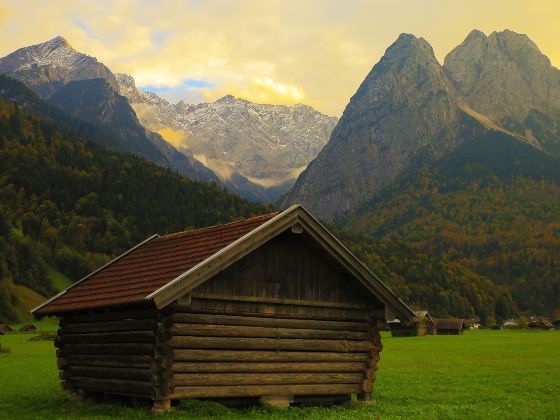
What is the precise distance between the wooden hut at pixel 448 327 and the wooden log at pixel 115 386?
12503 cm

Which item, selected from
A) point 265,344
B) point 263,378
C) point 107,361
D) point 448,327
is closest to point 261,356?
point 265,344

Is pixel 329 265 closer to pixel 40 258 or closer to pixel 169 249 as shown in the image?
pixel 169 249

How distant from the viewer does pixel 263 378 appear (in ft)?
78.1

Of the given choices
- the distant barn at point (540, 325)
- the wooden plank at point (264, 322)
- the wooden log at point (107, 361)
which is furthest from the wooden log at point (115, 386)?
the distant barn at point (540, 325)

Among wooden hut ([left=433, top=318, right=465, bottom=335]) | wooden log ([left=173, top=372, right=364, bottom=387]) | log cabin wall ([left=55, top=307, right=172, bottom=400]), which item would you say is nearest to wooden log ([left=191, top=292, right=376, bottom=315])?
log cabin wall ([left=55, top=307, right=172, bottom=400])

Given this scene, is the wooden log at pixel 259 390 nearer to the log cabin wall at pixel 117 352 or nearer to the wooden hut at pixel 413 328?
the log cabin wall at pixel 117 352

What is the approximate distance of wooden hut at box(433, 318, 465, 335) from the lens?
474 ft

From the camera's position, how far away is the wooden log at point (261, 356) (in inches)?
878

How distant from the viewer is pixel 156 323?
22.0 meters

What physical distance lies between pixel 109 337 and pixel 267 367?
198 inches

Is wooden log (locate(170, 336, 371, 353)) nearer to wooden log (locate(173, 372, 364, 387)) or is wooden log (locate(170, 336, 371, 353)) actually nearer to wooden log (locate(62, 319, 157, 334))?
wooden log (locate(173, 372, 364, 387))

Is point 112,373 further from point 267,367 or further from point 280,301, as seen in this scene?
point 280,301

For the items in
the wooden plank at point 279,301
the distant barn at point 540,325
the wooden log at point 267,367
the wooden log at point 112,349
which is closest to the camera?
the wooden log at point 267,367

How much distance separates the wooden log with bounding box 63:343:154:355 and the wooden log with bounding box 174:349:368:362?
1111 mm
